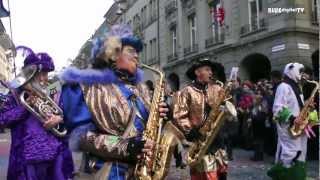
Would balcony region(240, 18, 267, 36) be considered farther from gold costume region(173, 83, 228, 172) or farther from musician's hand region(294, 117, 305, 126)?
gold costume region(173, 83, 228, 172)

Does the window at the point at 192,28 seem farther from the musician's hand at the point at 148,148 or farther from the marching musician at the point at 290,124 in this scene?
the musician's hand at the point at 148,148

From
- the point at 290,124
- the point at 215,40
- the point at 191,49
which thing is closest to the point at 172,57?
the point at 191,49

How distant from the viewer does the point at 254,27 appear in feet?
77.3

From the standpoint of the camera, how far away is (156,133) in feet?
10.3

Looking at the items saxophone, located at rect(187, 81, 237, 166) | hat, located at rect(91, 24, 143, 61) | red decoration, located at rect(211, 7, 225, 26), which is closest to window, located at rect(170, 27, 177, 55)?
red decoration, located at rect(211, 7, 225, 26)

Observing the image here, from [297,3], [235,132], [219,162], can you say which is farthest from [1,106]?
[297,3]

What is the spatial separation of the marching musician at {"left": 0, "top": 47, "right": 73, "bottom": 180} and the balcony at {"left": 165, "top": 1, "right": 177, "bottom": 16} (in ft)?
99.5

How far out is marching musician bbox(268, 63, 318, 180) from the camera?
7.02m

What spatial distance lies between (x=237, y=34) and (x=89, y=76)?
22.5 m

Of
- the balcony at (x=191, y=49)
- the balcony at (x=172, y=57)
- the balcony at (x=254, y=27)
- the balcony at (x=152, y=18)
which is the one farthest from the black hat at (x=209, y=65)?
the balcony at (x=152, y=18)

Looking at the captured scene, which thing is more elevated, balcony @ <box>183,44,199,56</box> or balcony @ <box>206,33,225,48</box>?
balcony @ <box>183,44,199,56</box>

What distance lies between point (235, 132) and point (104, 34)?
32.8 ft

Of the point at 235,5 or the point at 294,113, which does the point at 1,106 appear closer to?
the point at 294,113

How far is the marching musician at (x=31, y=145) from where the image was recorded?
514 centimetres
